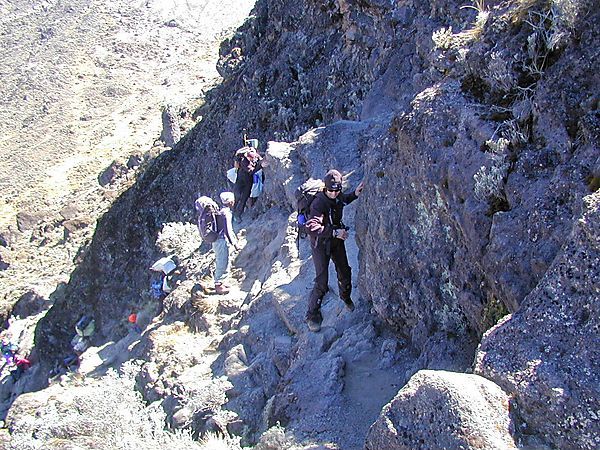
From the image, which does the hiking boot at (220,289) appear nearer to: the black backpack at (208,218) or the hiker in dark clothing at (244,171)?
the black backpack at (208,218)

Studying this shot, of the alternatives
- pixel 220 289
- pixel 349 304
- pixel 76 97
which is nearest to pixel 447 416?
pixel 349 304

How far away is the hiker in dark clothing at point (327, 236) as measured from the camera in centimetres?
620

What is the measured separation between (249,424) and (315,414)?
109 centimetres

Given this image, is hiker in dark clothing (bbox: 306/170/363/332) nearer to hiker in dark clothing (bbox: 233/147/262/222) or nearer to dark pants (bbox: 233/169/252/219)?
hiker in dark clothing (bbox: 233/147/262/222)

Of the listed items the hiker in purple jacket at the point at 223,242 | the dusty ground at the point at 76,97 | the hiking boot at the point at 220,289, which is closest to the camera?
the hiker in purple jacket at the point at 223,242

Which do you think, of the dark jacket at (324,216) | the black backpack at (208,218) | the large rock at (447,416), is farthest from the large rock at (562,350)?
the black backpack at (208,218)

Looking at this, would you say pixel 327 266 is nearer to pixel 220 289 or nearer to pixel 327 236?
pixel 327 236

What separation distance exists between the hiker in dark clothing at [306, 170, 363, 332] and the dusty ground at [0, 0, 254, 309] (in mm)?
15407

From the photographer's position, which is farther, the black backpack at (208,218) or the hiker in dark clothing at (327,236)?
the black backpack at (208,218)

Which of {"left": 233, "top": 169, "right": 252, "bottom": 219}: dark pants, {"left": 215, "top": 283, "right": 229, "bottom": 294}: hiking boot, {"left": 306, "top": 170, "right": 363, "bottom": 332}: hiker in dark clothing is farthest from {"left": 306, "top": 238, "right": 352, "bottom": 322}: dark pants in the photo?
{"left": 233, "top": 169, "right": 252, "bottom": 219}: dark pants

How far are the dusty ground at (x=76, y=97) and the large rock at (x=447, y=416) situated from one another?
18.3 meters

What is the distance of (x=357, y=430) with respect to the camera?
518 cm

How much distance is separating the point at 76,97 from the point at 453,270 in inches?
1738

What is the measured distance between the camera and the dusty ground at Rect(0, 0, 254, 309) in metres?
27.0
